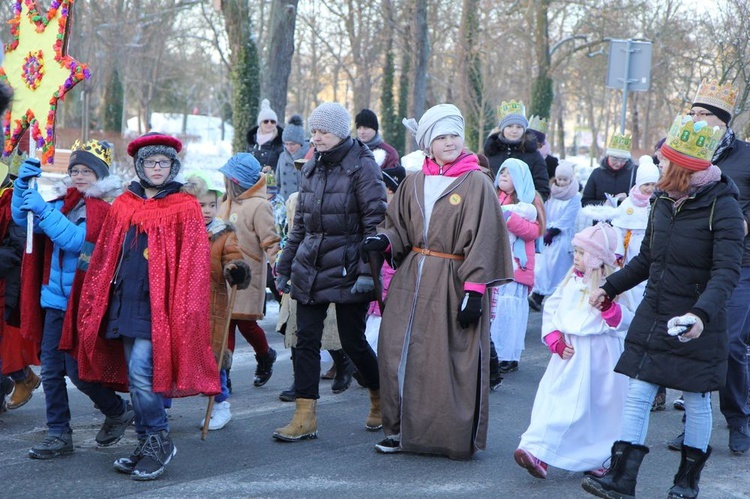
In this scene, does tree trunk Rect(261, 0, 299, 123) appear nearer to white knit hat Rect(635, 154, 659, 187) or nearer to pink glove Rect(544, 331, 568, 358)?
white knit hat Rect(635, 154, 659, 187)

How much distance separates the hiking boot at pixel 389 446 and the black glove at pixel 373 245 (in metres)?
1.07

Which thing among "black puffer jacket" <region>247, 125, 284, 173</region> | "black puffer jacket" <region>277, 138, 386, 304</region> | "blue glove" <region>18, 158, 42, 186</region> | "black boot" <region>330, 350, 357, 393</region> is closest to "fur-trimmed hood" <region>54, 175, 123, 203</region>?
"blue glove" <region>18, 158, 42, 186</region>

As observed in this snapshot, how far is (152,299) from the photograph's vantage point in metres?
5.20

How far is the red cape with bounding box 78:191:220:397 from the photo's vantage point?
17.1 feet

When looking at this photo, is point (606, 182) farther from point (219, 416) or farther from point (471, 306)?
point (219, 416)

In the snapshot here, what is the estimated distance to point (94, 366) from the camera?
535cm

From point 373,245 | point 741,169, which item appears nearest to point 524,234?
point 741,169

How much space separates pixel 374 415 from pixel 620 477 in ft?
6.33

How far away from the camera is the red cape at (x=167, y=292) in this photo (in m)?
5.21

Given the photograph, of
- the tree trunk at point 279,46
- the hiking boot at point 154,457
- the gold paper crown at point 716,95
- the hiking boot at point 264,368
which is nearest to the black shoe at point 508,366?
the hiking boot at point 264,368

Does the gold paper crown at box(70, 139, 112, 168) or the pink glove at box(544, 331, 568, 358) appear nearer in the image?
the pink glove at box(544, 331, 568, 358)

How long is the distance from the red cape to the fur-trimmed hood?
250mm

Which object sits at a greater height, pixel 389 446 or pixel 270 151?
pixel 270 151

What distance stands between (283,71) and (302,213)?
1015 cm
